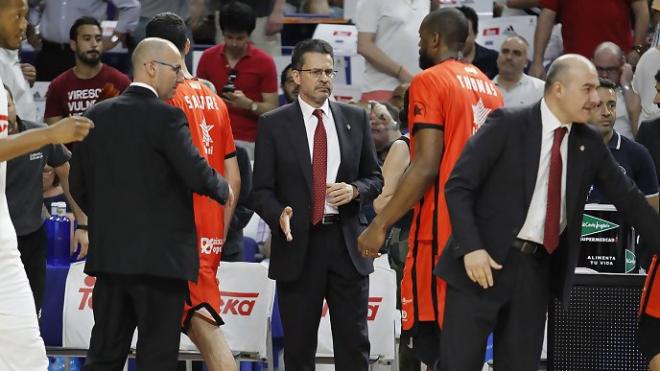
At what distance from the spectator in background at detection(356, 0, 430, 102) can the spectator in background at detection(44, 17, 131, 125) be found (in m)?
2.09

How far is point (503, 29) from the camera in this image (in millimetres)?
12117

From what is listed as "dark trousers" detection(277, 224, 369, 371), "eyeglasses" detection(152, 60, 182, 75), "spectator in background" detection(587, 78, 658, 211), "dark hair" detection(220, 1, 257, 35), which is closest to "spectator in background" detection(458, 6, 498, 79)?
"dark hair" detection(220, 1, 257, 35)

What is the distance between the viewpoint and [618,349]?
7.09m

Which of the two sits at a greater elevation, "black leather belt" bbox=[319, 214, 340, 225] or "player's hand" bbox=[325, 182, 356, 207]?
→ "player's hand" bbox=[325, 182, 356, 207]

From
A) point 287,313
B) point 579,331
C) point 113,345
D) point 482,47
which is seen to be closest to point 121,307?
point 113,345

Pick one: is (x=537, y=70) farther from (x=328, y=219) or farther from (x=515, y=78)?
(x=328, y=219)

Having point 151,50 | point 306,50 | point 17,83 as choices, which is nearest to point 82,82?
point 17,83

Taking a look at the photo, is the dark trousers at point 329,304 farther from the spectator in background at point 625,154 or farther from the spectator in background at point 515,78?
the spectator in background at point 515,78

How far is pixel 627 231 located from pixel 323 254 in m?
1.73

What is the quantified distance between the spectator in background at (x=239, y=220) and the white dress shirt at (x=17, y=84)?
2170 millimetres

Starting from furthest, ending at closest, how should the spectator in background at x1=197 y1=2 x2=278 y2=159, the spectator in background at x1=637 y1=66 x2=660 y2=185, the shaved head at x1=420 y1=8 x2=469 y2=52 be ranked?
the spectator in background at x1=197 y1=2 x2=278 y2=159 → the spectator in background at x1=637 y1=66 x2=660 y2=185 → the shaved head at x1=420 y1=8 x2=469 y2=52

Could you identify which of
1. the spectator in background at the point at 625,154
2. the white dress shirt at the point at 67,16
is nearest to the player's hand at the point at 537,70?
the spectator in background at the point at 625,154

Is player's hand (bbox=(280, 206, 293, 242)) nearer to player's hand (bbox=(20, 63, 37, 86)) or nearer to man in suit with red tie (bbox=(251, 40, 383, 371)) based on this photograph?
man in suit with red tie (bbox=(251, 40, 383, 371))

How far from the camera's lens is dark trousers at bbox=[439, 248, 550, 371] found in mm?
5930
